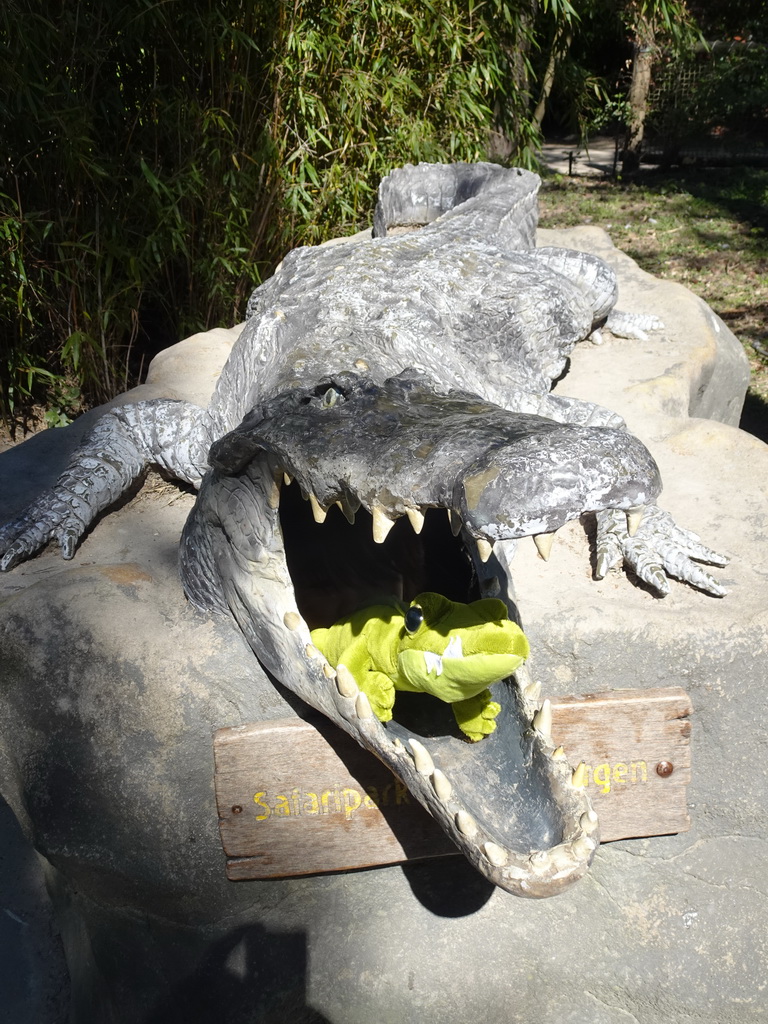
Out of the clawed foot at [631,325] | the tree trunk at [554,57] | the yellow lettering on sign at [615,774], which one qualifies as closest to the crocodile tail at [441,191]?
the clawed foot at [631,325]

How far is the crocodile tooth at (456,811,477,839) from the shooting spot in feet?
5.86

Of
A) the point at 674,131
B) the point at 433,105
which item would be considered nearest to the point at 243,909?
the point at 433,105

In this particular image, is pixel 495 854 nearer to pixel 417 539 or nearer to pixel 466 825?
pixel 466 825

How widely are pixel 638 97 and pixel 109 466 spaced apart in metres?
8.27

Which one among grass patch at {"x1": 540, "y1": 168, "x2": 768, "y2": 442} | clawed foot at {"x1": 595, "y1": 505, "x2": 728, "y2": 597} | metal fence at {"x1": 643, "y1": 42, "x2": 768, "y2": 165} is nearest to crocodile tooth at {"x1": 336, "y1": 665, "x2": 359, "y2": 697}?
clawed foot at {"x1": 595, "y1": 505, "x2": 728, "y2": 597}

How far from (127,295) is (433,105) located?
2.37 m

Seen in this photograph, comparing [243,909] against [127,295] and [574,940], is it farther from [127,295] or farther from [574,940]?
[127,295]

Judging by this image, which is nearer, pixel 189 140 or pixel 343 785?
pixel 343 785

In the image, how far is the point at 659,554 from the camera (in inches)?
114

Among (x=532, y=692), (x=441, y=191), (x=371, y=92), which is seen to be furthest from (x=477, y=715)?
(x=371, y=92)

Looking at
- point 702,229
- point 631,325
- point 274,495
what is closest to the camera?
point 274,495

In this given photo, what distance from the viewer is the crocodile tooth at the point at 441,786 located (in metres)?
1.82

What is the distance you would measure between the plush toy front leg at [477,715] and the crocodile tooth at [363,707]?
23 centimetres

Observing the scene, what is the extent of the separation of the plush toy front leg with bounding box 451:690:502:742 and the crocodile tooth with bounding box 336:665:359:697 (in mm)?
253
